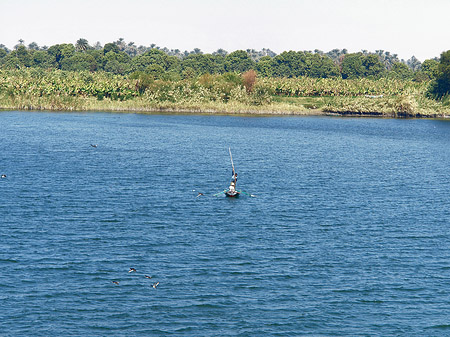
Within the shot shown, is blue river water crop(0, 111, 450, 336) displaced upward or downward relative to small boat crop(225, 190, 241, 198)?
downward

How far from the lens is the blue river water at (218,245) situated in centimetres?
3997

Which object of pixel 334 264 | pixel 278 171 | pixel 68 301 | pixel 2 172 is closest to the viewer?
pixel 68 301

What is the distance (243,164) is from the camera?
101 meters

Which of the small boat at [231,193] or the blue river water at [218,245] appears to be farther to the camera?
the small boat at [231,193]

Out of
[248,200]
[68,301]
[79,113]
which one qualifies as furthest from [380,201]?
[79,113]

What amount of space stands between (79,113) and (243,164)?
9950cm

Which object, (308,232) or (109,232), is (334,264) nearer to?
(308,232)

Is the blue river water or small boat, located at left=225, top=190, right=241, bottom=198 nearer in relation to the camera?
the blue river water

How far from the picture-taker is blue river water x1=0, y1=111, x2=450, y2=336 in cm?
3997

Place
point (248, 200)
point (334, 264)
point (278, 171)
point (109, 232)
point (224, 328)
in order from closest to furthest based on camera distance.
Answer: point (224, 328) < point (334, 264) < point (109, 232) < point (248, 200) < point (278, 171)

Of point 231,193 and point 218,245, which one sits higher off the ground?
point 231,193

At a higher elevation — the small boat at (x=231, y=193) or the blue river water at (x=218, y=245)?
the small boat at (x=231, y=193)

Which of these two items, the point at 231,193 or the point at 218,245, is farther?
the point at 231,193

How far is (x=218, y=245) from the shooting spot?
53406mm
